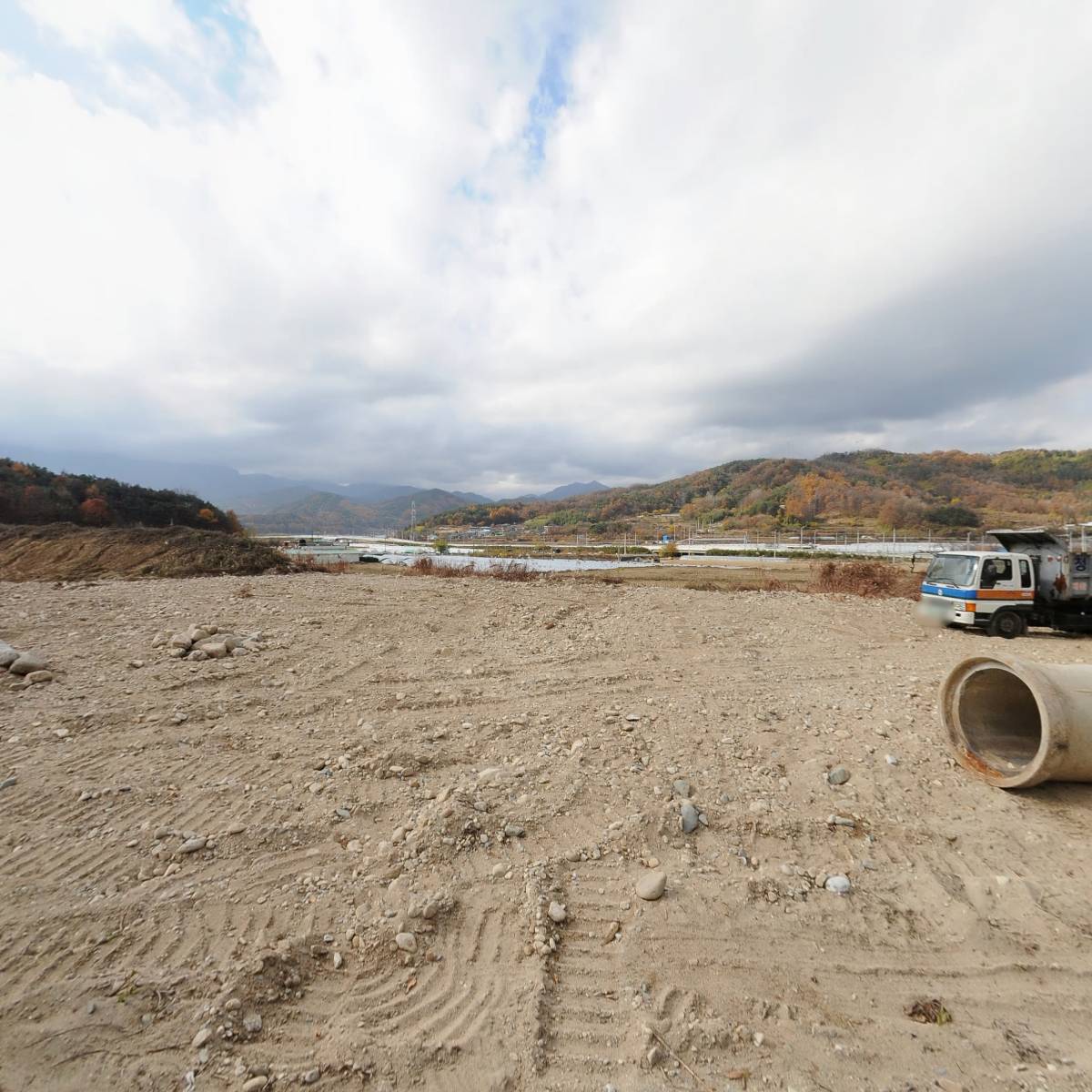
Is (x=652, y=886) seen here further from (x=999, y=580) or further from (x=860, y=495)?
(x=860, y=495)

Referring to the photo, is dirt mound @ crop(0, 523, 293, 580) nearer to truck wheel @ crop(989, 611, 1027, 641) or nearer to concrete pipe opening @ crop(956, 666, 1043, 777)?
concrete pipe opening @ crop(956, 666, 1043, 777)

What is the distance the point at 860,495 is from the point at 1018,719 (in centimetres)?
10755

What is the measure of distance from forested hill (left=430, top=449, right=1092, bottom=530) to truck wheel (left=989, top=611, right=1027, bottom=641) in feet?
251

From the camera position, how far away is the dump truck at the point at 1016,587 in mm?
11227

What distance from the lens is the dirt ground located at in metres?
2.15

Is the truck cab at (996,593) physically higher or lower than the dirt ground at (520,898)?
higher

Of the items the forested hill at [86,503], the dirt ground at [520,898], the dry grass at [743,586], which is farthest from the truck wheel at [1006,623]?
the forested hill at [86,503]

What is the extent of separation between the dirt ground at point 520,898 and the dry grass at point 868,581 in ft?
50.6

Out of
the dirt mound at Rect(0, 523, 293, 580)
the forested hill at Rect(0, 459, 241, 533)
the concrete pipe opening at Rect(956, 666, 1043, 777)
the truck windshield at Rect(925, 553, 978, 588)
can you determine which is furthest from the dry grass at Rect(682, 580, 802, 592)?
the forested hill at Rect(0, 459, 241, 533)

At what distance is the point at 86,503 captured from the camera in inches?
1802

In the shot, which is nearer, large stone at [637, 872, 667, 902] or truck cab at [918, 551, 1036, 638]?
large stone at [637, 872, 667, 902]

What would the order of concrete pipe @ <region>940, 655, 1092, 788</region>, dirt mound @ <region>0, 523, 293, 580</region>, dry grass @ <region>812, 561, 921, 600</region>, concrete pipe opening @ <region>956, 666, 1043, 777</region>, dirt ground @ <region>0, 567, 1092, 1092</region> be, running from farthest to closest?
1. dirt mound @ <region>0, 523, 293, 580</region>
2. dry grass @ <region>812, 561, 921, 600</region>
3. concrete pipe opening @ <region>956, 666, 1043, 777</region>
4. concrete pipe @ <region>940, 655, 1092, 788</region>
5. dirt ground @ <region>0, 567, 1092, 1092</region>

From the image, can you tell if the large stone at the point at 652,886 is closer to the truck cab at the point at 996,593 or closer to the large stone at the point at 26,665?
the large stone at the point at 26,665

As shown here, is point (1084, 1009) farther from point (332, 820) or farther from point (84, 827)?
point (84, 827)
